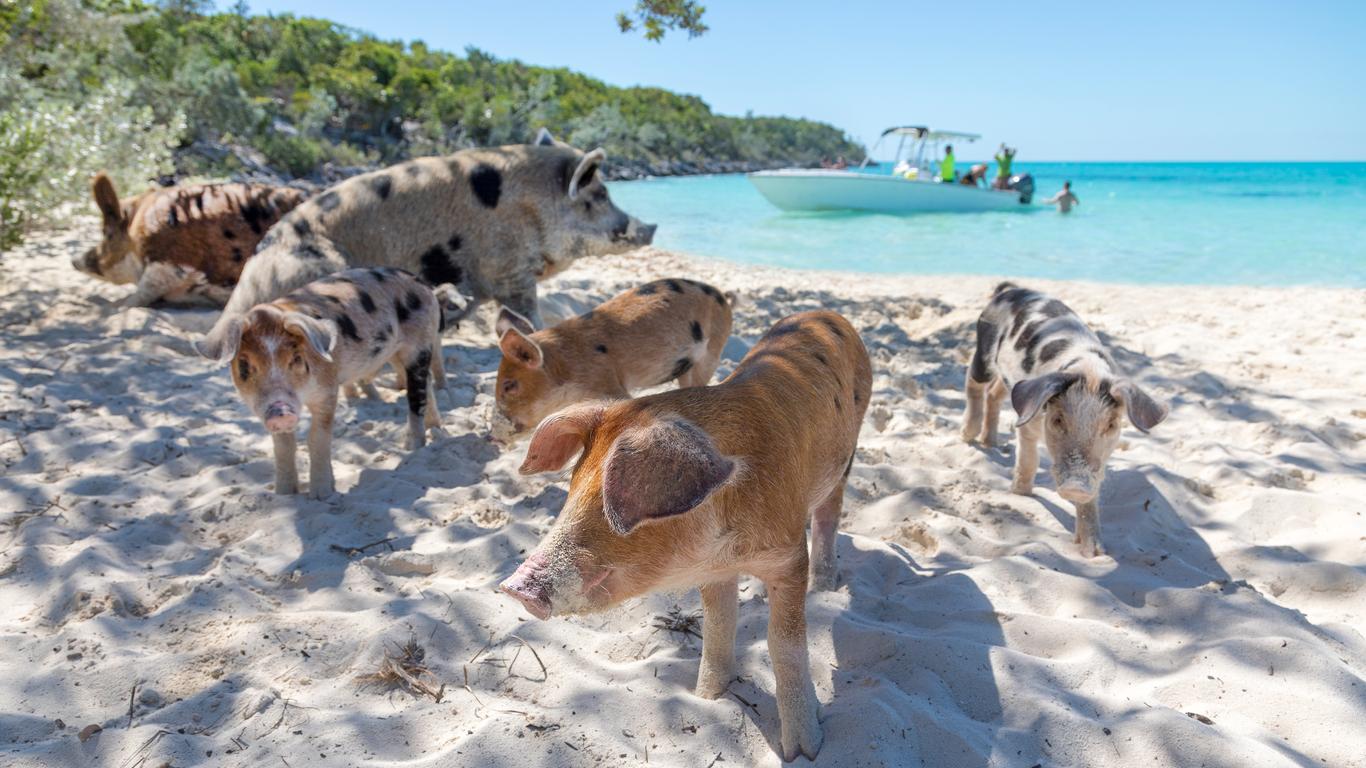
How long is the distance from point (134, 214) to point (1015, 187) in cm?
2946

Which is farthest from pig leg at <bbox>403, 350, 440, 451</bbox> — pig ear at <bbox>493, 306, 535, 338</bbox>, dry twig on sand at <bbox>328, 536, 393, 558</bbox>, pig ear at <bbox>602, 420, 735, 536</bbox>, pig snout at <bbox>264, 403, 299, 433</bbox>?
pig ear at <bbox>602, 420, 735, 536</bbox>

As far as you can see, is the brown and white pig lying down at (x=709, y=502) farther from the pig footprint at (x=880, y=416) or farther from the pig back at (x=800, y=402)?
the pig footprint at (x=880, y=416)

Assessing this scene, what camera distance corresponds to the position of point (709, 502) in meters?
2.16

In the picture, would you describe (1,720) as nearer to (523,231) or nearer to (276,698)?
(276,698)

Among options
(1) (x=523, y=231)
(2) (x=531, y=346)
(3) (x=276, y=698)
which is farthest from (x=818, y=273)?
(3) (x=276, y=698)

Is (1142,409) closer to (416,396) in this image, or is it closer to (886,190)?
(416,396)

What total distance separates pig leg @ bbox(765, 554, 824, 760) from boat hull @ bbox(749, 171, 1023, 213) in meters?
24.7

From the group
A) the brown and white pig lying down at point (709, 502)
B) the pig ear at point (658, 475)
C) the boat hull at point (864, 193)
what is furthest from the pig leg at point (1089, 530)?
the boat hull at point (864, 193)

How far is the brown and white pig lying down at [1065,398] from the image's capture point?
12.6 feet

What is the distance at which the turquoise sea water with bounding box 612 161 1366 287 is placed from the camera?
16.8m

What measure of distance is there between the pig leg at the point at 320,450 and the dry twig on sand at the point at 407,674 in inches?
72.8

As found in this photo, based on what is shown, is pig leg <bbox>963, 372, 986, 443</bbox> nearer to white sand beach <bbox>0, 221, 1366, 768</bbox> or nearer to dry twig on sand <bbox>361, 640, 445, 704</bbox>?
white sand beach <bbox>0, 221, 1366, 768</bbox>

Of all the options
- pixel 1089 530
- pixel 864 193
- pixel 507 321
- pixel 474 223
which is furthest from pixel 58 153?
pixel 864 193

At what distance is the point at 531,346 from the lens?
454 centimetres
